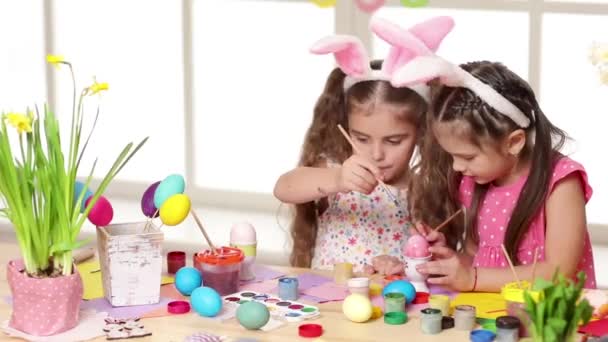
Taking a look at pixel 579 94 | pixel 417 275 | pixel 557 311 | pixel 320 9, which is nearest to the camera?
pixel 557 311

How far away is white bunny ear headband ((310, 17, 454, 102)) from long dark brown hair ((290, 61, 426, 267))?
33mm

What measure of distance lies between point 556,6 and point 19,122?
2.92 metres

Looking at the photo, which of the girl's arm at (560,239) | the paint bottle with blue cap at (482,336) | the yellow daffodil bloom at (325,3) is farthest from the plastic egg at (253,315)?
the yellow daffodil bloom at (325,3)

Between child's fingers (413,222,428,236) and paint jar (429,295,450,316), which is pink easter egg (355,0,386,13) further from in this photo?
paint jar (429,295,450,316)

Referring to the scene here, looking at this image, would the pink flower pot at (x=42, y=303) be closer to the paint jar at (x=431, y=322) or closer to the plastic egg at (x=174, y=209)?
the plastic egg at (x=174, y=209)

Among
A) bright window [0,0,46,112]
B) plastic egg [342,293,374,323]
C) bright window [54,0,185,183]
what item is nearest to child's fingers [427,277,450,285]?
plastic egg [342,293,374,323]

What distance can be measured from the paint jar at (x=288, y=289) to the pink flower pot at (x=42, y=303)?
402 millimetres

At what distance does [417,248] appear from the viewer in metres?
2.30

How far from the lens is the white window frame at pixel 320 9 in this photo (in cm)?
444

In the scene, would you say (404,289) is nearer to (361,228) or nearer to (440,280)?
(440,280)

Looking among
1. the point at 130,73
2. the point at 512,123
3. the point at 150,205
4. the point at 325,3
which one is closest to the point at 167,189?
the point at 150,205

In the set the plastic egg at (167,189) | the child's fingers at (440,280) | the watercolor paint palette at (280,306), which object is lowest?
the watercolor paint palette at (280,306)

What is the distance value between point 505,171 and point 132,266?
0.83 m

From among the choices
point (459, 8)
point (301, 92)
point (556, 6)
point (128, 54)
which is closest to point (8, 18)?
point (128, 54)
